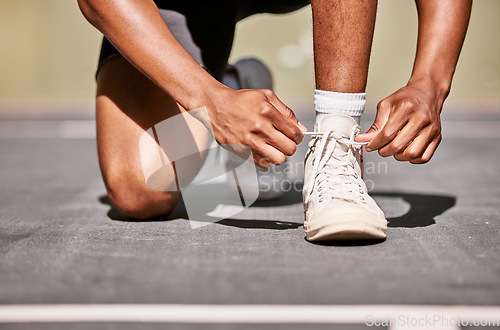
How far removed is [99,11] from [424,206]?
1.07m

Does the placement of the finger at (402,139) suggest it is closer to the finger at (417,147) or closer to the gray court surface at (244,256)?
the finger at (417,147)

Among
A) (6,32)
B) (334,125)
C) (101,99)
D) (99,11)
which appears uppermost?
(6,32)

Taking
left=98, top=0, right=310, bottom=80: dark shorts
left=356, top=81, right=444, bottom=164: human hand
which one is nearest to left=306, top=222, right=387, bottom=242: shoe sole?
left=356, top=81, right=444, bottom=164: human hand

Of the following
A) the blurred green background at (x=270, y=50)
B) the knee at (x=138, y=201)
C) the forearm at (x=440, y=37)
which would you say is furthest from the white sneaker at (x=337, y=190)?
the blurred green background at (x=270, y=50)

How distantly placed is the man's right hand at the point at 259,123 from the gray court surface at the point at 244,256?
21 cm

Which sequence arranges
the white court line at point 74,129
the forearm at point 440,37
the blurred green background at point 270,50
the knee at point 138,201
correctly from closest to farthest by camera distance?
the forearm at point 440,37, the knee at point 138,201, the white court line at point 74,129, the blurred green background at point 270,50

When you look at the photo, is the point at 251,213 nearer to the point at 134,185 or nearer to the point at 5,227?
the point at 134,185

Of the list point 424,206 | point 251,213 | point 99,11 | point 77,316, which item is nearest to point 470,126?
point 424,206

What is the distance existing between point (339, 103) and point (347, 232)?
1.04ft

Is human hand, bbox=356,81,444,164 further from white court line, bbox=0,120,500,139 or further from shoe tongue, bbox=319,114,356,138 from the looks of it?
white court line, bbox=0,120,500,139

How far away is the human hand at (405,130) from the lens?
122 cm

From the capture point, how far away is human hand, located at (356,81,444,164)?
1221 millimetres

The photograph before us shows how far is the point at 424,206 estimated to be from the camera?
177 cm

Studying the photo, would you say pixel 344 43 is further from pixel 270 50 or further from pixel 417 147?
pixel 270 50
